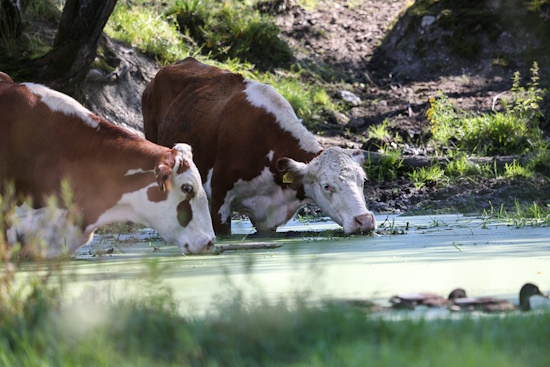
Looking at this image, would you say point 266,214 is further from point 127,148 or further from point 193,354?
point 193,354

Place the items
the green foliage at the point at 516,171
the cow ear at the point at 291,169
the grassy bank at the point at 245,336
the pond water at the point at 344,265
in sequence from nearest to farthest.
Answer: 1. the grassy bank at the point at 245,336
2. the pond water at the point at 344,265
3. the cow ear at the point at 291,169
4. the green foliage at the point at 516,171

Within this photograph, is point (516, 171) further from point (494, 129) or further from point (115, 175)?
point (115, 175)

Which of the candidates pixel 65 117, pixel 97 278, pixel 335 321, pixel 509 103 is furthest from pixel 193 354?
pixel 509 103

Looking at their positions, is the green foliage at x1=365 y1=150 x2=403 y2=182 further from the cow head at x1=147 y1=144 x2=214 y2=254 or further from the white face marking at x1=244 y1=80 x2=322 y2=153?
the cow head at x1=147 y1=144 x2=214 y2=254

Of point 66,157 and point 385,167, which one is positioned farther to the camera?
point 385,167

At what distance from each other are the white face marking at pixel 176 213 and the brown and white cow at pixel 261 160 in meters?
1.67

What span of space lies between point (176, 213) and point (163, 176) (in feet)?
1.26

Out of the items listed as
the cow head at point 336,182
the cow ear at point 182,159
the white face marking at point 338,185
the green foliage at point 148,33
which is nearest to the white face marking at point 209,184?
the cow head at point 336,182

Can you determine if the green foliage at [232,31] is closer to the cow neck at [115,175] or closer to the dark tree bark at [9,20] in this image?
the dark tree bark at [9,20]

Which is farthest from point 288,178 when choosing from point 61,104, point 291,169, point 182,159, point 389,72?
point 389,72

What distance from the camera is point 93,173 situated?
7375mm

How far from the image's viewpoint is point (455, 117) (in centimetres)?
1584

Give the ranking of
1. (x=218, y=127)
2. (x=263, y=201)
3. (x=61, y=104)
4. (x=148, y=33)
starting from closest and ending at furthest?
1. (x=61, y=104)
2. (x=263, y=201)
3. (x=218, y=127)
4. (x=148, y=33)

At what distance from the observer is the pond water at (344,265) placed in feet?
14.5
